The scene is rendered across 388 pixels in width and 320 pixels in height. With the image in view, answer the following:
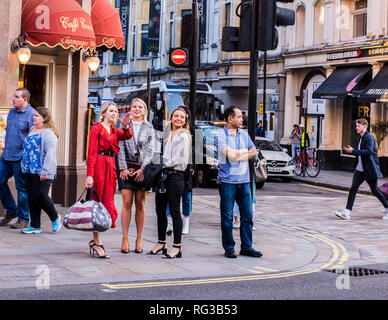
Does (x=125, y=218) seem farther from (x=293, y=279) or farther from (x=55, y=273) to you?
(x=293, y=279)

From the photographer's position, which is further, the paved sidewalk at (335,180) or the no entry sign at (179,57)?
the paved sidewalk at (335,180)

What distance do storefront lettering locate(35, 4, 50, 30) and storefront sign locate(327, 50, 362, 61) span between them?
18983 mm

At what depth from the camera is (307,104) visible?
34.7 metres

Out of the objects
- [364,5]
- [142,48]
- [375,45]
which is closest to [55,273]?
[375,45]

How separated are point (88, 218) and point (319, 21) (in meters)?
26.9

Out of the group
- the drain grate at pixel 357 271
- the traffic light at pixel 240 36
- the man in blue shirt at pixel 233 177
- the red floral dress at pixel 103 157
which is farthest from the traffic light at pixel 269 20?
the drain grate at pixel 357 271

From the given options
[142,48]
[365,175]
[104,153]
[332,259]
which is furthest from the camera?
[142,48]

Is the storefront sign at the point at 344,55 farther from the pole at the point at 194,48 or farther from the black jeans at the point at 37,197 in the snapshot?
the black jeans at the point at 37,197

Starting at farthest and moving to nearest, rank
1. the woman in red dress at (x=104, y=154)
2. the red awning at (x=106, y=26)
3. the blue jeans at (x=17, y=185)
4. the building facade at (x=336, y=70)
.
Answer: the building facade at (x=336, y=70) → the red awning at (x=106, y=26) → the blue jeans at (x=17, y=185) → the woman in red dress at (x=104, y=154)

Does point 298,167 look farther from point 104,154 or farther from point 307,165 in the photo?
point 104,154

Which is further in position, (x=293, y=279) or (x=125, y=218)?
(x=125, y=218)

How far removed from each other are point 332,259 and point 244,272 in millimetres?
1821

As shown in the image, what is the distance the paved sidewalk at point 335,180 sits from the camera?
23673 millimetres

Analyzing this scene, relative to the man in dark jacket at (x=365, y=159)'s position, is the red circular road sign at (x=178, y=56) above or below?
above
